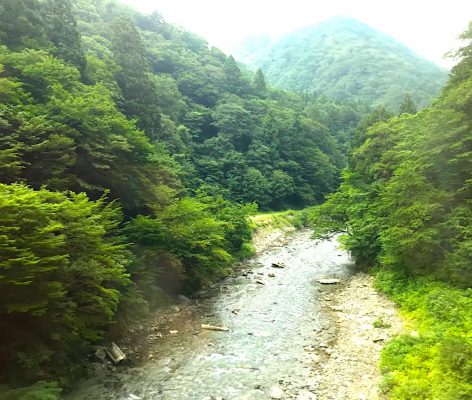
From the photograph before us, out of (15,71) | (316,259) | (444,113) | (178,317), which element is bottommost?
(316,259)

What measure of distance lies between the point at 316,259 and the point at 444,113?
17.7 meters

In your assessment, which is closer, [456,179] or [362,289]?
[456,179]

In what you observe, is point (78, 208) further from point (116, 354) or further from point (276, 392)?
point (276, 392)

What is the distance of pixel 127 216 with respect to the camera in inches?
851

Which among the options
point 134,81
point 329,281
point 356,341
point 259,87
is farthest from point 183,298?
point 259,87

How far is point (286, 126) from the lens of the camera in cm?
7219

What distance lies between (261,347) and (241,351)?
2.95 feet

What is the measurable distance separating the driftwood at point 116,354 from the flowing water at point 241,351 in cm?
46

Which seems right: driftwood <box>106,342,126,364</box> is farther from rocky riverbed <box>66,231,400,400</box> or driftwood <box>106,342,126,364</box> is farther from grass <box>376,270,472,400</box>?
grass <box>376,270,472,400</box>

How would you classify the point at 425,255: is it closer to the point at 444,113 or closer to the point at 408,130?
the point at 444,113

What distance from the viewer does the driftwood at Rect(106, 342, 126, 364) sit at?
1399cm

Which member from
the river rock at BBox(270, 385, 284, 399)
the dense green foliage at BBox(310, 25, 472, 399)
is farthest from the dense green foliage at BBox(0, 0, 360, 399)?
the dense green foliage at BBox(310, 25, 472, 399)

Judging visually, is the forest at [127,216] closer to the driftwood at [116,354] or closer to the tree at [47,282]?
the tree at [47,282]

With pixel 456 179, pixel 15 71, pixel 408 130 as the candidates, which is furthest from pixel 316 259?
pixel 15 71
